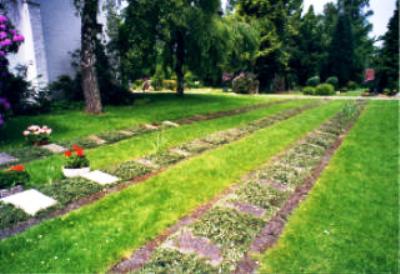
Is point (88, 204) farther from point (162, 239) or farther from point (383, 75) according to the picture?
point (383, 75)

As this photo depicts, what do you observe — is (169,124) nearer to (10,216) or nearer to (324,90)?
(10,216)

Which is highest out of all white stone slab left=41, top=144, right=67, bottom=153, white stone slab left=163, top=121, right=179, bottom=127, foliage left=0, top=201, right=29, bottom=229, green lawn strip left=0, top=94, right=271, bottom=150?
green lawn strip left=0, top=94, right=271, bottom=150

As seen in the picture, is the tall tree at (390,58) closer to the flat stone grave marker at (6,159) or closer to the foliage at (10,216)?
the flat stone grave marker at (6,159)

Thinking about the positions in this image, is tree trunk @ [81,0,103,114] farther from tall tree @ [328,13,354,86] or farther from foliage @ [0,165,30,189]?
tall tree @ [328,13,354,86]

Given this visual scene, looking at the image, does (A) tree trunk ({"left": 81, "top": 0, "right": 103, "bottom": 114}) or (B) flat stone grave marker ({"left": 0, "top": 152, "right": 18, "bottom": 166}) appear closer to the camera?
(B) flat stone grave marker ({"left": 0, "top": 152, "right": 18, "bottom": 166})

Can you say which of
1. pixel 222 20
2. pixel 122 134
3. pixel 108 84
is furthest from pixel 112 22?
pixel 122 134

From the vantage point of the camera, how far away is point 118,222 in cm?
454

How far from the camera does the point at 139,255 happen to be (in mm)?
3766

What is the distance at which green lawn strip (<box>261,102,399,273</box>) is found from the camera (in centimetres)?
372

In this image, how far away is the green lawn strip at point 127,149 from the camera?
6.36 meters

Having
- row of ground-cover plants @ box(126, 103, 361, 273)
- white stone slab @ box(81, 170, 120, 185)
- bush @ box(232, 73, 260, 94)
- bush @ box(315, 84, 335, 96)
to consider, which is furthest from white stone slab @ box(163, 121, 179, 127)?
bush @ box(315, 84, 335, 96)

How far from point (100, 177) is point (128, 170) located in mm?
664

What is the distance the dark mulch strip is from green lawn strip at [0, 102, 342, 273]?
129 centimetres

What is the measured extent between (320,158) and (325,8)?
166ft
